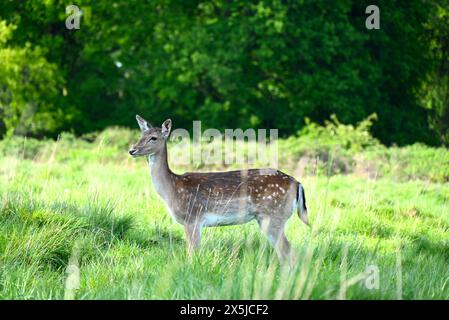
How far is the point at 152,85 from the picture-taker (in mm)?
25234

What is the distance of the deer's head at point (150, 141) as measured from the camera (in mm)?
7527

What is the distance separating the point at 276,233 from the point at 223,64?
1654 cm

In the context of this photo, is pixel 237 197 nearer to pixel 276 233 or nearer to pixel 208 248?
pixel 276 233

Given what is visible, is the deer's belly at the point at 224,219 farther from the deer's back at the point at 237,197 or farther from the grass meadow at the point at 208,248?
the grass meadow at the point at 208,248

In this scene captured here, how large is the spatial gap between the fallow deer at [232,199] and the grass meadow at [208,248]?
22 centimetres

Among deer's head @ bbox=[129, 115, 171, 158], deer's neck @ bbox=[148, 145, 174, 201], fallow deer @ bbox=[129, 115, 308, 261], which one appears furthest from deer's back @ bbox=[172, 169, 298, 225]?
deer's head @ bbox=[129, 115, 171, 158]

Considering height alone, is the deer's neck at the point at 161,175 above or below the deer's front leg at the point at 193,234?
above

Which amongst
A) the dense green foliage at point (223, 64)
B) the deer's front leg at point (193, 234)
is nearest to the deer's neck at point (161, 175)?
the deer's front leg at point (193, 234)

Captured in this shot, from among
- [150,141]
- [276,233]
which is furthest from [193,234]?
[150,141]

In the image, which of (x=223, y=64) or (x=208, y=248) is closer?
(x=208, y=248)

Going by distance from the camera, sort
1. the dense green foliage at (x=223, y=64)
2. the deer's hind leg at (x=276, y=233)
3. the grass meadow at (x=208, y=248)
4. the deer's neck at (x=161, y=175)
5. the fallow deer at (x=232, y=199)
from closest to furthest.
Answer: the grass meadow at (x=208, y=248) → the deer's hind leg at (x=276, y=233) → the fallow deer at (x=232, y=199) → the deer's neck at (x=161, y=175) → the dense green foliage at (x=223, y=64)

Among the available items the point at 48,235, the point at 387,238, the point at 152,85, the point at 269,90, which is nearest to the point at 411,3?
the point at 269,90

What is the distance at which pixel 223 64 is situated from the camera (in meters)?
23.4
